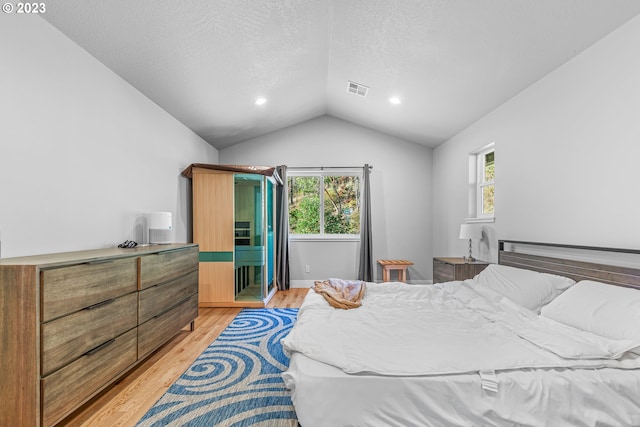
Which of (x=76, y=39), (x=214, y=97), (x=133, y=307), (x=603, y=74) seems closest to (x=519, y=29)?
(x=603, y=74)

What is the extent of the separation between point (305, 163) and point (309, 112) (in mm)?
844

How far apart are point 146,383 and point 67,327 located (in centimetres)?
82

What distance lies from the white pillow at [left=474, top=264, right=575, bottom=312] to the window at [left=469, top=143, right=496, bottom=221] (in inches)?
53.6

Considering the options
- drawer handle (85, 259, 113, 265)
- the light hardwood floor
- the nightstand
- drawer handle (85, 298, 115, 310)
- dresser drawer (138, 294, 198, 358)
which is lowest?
the light hardwood floor

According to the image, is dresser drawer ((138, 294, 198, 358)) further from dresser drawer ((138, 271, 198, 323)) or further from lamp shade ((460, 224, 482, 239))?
lamp shade ((460, 224, 482, 239))

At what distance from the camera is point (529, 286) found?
7.51 ft

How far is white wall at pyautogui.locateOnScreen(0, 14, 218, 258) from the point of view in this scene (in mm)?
1730

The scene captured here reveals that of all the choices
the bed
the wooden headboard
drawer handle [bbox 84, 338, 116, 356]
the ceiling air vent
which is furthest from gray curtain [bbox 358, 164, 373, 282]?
drawer handle [bbox 84, 338, 116, 356]

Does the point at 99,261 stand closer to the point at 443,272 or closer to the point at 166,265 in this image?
the point at 166,265

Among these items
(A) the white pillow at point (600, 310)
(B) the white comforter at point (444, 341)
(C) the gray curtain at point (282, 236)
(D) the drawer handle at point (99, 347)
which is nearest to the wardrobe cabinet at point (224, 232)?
(C) the gray curtain at point (282, 236)

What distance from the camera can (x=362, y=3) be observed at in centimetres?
246

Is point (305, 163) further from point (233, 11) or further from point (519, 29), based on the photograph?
point (519, 29)

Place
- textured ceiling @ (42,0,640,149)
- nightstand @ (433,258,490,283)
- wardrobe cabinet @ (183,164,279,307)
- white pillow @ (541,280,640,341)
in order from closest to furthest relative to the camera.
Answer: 1. white pillow @ (541,280,640,341)
2. textured ceiling @ (42,0,640,149)
3. nightstand @ (433,258,490,283)
4. wardrobe cabinet @ (183,164,279,307)

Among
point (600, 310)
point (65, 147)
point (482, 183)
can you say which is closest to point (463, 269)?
point (482, 183)
